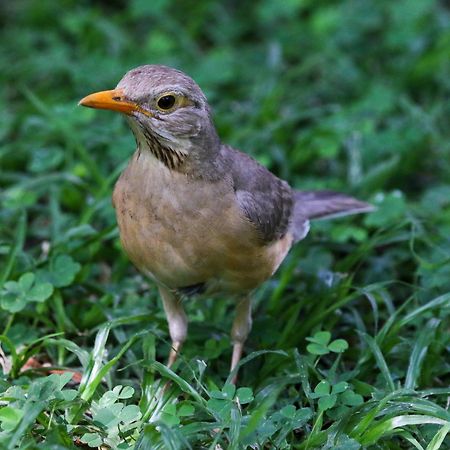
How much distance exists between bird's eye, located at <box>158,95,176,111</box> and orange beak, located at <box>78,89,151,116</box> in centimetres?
12

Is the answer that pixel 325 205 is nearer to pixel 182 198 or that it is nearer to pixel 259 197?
pixel 259 197

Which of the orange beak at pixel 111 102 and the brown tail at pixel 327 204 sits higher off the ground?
the orange beak at pixel 111 102

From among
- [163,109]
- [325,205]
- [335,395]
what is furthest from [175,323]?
[325,205]

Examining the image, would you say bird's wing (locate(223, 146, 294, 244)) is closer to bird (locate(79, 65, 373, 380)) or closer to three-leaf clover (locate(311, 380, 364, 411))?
bird (locate(79, 65, 373, 380))

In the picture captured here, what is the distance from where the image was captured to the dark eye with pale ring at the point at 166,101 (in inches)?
181

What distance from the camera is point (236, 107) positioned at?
802cm

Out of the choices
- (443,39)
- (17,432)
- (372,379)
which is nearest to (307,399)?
(372,379)

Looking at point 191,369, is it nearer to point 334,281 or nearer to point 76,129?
point 334,281

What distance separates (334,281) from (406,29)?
3.72 m

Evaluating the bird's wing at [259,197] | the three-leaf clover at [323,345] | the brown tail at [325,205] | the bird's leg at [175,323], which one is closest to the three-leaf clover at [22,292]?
the bird's leg at [175,323]

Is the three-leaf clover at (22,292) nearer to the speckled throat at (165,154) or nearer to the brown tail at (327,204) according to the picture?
the speckled throat at (165,154)

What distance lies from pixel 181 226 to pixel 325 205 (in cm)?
175

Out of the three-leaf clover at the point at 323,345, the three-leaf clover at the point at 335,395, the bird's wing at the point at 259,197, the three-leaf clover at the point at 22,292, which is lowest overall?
the three-leaf clover at the point at 335,395

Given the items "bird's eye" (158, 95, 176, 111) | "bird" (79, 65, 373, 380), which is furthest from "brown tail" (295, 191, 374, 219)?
"bird's eye" (158, 95, 176, 111)
